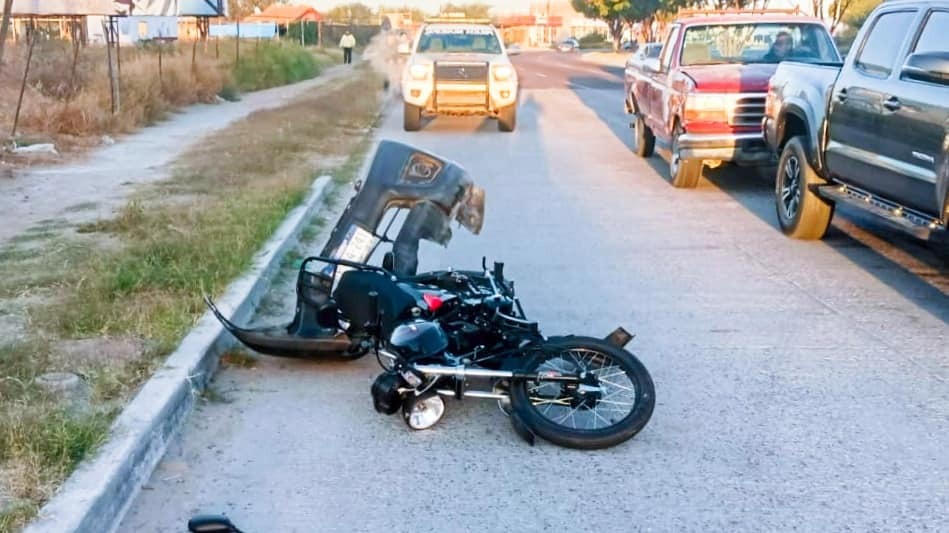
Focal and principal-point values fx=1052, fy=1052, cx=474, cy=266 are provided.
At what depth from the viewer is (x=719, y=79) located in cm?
1173

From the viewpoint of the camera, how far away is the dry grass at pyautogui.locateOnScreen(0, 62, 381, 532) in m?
4.41

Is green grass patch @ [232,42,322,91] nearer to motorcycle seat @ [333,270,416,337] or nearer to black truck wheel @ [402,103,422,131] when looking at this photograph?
black truck wheel @ [402,103,422,131]

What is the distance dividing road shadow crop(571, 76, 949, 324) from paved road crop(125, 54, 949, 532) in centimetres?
4

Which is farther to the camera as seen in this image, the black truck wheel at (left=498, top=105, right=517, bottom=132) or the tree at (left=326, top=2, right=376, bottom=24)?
the tree at (left=326, top=2, right=376, bottom=24)

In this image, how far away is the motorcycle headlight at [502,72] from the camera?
19.1 meters

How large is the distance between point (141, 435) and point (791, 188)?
6902mm

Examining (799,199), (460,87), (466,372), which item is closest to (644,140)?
(460,87)

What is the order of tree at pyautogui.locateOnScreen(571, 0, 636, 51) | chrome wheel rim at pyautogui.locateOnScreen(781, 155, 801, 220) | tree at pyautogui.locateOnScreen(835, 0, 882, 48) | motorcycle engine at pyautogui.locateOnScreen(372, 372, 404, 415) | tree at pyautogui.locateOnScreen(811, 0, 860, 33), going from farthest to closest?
tree at pyautogui.locateOnScreen(571, 0, 636, 51) < tree at pyautogui.locateOnScreen(835, 0, 882, 48) < tree at pyautogui.locateOnScreen(811, 0, 860, 33) < chrome wheel rim at pyautogui.locateOnScreen(781, 155, 801, 220) < motorcycle engine at pyautogui.locateOnScreen(372, 372, 404, 415)

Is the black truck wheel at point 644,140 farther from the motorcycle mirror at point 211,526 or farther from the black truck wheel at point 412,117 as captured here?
the motorcycle mirror at point 211,526

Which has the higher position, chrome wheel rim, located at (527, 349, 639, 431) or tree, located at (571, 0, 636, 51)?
tree, located at (571, 0, 636, 51)

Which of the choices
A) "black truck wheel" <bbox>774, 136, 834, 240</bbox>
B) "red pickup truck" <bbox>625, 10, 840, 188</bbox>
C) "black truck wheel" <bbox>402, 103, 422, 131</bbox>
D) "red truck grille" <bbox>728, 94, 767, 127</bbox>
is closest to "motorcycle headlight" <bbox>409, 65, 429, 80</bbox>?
"black truck wheel" <bbox>402, 103, 422, 131</bbox>

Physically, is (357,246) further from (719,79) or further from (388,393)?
(719,79)

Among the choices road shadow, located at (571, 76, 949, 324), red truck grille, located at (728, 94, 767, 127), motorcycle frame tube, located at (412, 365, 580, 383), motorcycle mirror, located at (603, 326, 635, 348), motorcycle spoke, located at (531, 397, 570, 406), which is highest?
red truck grille, located at (728, 94, 767, 127)

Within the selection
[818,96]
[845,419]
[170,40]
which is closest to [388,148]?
[845,419]
